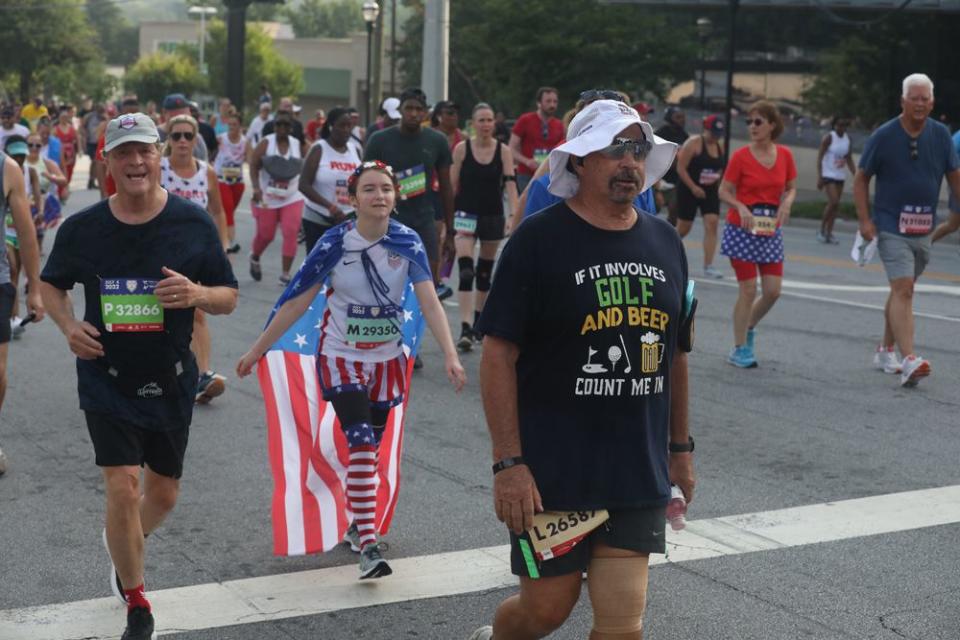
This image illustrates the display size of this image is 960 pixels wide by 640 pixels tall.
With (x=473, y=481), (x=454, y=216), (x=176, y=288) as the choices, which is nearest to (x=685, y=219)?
(x=454, y=216)

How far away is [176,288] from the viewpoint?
5340mm

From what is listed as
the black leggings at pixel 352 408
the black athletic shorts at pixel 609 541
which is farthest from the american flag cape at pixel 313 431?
the black athletic shorts at pixel 609 541

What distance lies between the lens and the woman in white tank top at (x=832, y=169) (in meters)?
22.5

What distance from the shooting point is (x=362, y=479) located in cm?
638

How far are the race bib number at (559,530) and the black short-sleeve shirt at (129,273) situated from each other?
1849mm

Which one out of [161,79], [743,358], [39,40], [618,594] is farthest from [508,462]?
[161,79]

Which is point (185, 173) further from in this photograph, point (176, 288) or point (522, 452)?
point (522, 452)

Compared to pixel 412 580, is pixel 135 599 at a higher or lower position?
higher

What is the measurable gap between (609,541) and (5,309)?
440 centimetres

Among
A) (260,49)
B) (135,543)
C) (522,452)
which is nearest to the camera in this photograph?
(522,452)

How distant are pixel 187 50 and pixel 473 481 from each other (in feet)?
330

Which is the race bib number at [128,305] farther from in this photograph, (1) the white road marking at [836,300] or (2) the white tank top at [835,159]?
(2) the white tank top at [835,159]

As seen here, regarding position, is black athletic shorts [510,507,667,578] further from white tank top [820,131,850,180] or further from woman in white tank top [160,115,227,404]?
white tank top [820,131,850,180]

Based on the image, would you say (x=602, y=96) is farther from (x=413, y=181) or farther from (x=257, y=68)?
(x=257, y=68)
